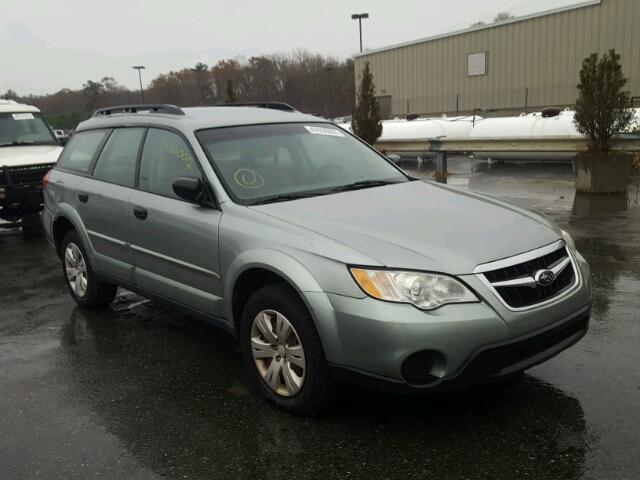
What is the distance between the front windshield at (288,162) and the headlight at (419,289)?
1195 millimetres

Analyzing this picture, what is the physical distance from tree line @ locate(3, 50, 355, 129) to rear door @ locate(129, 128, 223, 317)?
6514cm

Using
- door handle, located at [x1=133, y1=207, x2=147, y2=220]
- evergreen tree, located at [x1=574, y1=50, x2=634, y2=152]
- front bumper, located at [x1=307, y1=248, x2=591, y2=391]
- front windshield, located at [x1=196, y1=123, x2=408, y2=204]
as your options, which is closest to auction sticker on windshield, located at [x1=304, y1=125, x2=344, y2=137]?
front windshield, located at [x1=196, y1=123, x2=408, y2=204]

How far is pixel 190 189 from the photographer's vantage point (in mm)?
3922

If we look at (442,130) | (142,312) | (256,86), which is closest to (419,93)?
(442,130)

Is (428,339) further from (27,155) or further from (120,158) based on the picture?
(27,155)

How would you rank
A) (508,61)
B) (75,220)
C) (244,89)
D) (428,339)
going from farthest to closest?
(244,89) → (508,61) → (75,220) → (428,339)

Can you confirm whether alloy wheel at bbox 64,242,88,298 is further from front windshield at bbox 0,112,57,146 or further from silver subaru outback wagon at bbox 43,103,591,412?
front windshield at bbox 0,112,57,146

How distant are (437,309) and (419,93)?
4099cm

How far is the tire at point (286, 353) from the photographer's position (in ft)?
10.8

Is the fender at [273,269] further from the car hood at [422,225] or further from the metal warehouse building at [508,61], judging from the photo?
the metal warehouse building at [508,61]

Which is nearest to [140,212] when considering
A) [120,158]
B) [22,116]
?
[120,158]

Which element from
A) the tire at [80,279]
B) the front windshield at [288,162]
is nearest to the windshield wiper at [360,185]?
the front windshield at [288,162]

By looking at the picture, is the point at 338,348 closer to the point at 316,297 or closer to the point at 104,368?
the point at 316,297

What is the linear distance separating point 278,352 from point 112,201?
7.12 feet
